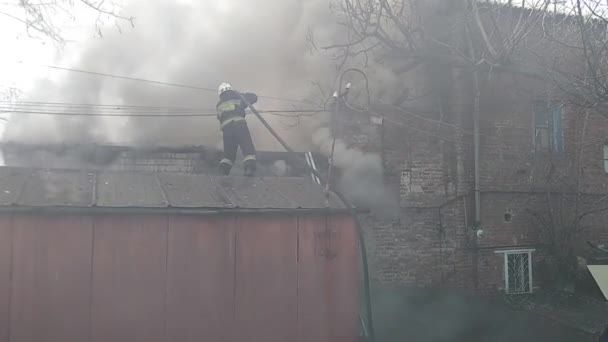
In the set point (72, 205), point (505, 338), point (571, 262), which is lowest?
point (505, 338)

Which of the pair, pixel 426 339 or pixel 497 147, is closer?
pixel 426 339

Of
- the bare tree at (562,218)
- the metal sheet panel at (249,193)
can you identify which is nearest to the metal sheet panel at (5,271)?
the metal sheet panel at (249,193)

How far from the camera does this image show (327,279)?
5.50m

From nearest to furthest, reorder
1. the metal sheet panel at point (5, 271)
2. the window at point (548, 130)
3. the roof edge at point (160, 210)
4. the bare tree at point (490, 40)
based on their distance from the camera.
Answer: the metal sheet panel at point (5, 271)
the roof edge at point (160, 210)
the bare tree at point (490, 40)
the window at point (548, 130)

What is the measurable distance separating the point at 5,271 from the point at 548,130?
396 inches

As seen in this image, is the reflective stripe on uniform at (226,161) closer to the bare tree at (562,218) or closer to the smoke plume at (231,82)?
the smoke plume at (231,82)

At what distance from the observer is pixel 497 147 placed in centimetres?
983

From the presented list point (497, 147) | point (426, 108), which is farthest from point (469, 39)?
point (497, 147)

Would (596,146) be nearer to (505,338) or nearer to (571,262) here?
(571,262)

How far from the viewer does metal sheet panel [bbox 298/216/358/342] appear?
17.7ft

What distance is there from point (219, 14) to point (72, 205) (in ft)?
18.1

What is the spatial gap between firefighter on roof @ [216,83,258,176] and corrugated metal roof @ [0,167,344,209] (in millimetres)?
781

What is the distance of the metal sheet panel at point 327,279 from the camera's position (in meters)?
5.41

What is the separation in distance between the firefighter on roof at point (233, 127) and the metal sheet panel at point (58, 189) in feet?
6.34
